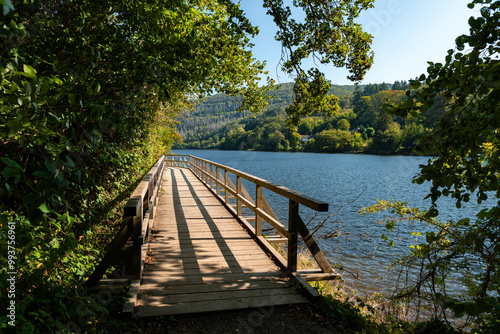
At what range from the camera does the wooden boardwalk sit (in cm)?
309

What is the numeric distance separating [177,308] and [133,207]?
117 cm

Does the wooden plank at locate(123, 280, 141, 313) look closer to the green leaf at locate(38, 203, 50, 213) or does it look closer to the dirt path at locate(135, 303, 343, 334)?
the dirt path at locate(135, 303, 343, 334)

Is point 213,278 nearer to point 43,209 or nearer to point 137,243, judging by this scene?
point 137,243

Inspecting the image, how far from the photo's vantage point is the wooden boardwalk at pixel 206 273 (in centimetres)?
309

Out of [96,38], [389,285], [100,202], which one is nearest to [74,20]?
[96,38]

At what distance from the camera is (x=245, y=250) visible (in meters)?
4.82

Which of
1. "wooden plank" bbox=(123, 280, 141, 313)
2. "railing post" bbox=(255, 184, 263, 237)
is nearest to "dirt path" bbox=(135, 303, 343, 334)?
"wooden plank" bbox=(123, 280, 141, 313)

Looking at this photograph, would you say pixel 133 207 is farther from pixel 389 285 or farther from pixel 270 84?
pixel 389 285

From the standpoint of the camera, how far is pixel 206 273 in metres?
3.87

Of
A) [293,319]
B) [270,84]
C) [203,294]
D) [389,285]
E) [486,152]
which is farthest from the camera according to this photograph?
[270,84]

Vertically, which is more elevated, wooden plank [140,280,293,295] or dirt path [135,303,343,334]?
wooden plank [140,280,293,295]

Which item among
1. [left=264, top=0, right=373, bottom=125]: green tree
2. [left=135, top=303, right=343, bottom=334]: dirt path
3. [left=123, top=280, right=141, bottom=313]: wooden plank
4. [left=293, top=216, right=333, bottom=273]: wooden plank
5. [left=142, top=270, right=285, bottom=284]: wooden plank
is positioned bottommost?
[left=135, top=303, right=343, bottom=334]: dirt path

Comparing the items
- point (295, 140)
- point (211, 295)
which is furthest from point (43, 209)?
point (295, 140)

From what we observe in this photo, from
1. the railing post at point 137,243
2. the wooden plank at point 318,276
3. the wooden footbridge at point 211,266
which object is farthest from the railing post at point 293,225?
the railing post at point 137,243
